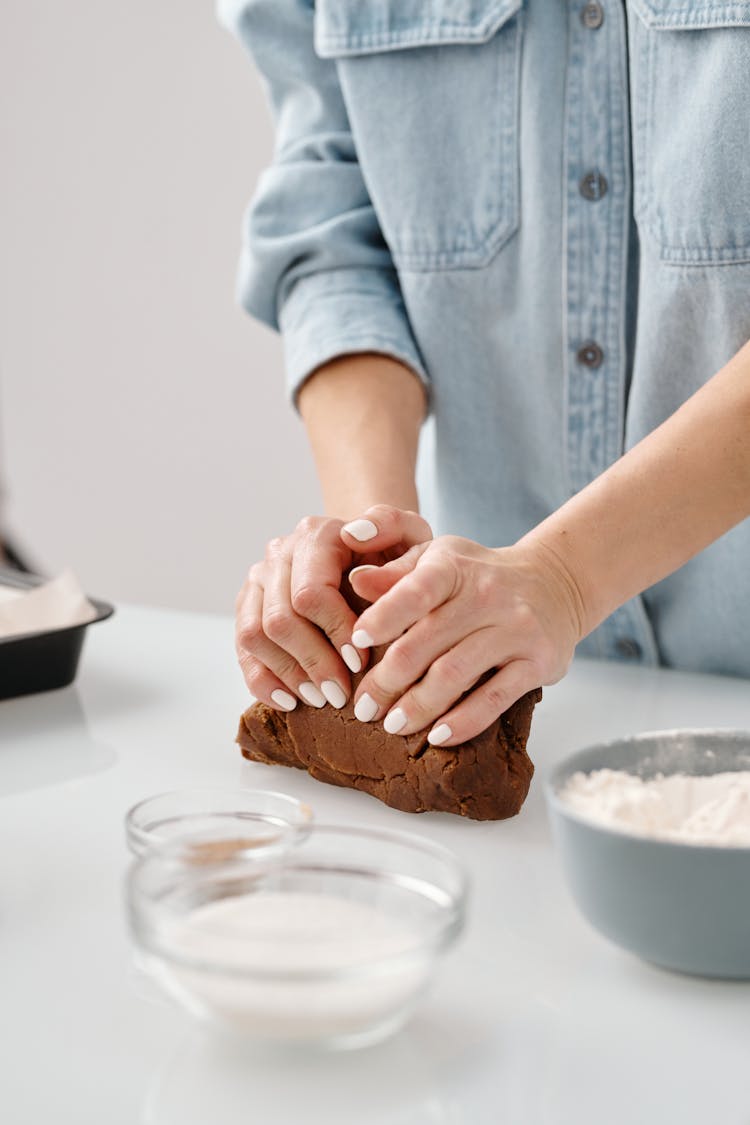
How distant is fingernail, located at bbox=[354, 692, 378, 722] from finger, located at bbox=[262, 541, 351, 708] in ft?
0.07

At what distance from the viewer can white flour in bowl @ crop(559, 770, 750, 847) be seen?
2.15 feet

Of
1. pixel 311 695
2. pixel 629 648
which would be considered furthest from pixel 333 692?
pixel 629 648

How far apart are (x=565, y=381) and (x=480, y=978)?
798 mm

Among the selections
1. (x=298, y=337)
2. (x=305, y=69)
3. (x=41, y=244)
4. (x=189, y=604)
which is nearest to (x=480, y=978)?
(x=298, y=337)

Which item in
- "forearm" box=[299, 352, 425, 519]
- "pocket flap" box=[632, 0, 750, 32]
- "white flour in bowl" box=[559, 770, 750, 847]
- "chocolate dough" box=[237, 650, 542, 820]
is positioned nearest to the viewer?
"white flour in bowl" box=[559, 770, 750, 847]

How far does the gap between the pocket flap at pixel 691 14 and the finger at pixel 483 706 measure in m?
0.62

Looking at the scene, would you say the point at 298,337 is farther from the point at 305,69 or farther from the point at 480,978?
the point at 480,978

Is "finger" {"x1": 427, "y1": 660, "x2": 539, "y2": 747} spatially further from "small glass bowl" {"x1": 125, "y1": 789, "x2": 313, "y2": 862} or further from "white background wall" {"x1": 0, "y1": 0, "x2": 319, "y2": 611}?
"white background wall" {"x1": 0, "y1": 0, "x2": 319, "y2": 611}

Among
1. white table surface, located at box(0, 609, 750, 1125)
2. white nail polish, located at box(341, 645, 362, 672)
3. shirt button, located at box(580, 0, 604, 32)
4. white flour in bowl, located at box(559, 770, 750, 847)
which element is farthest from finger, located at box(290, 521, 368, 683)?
shirt button, located at box(580, 0, 604, 32)

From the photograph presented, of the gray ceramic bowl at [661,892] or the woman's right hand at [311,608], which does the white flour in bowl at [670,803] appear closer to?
the gray ceramic bowl at [661,892]

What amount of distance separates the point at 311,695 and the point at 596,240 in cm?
60

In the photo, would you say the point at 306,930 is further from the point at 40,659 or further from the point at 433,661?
the point at 40,659

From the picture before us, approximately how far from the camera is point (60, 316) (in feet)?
10.4

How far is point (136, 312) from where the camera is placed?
3.05 meters
